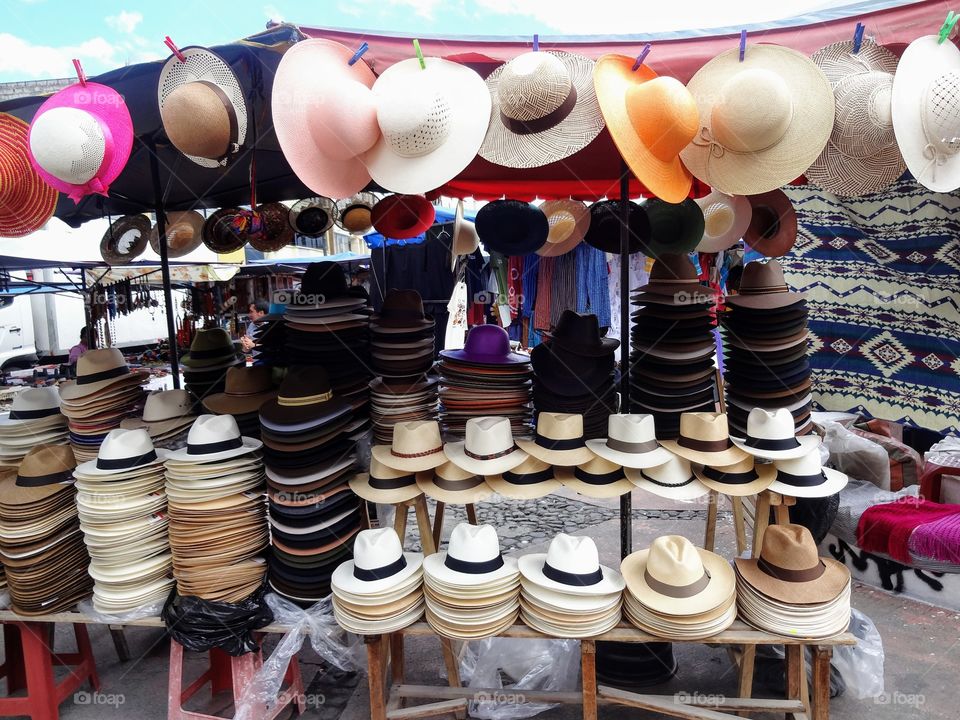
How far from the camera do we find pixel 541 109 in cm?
217

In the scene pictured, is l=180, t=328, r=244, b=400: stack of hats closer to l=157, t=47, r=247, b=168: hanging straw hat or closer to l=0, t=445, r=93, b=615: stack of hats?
l=0, t=445, r=93, b=615: stack of hats

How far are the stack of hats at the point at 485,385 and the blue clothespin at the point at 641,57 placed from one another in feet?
5.06

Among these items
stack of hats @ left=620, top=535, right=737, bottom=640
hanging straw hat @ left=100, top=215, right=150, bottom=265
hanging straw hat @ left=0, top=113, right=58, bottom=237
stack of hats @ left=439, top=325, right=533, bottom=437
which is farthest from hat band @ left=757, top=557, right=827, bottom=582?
hanging straw hat @ left=100, top=215, right=150, bottom=265

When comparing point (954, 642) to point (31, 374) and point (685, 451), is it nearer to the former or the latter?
point (685, 451)

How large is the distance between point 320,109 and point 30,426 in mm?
2750

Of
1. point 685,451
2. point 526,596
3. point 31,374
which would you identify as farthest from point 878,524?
point 31,374

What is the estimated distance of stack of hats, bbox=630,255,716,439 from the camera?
3148mm

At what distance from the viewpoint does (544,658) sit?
123 inches

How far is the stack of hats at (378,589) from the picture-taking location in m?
2.44

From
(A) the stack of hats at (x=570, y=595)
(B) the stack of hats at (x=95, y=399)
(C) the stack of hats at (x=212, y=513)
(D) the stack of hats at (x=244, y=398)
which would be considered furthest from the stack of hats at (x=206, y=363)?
(A) the stack of hats at (x=570, y=595)

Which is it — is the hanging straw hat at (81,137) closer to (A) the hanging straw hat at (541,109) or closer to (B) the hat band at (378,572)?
(A) the hanging straw hat at (541,109)

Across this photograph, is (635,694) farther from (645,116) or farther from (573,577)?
(645,116)

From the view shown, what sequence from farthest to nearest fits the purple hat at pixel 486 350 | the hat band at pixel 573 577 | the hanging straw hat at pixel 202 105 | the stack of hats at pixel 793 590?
the purple hat at pixel 486 350
the hat band at pixel 573 577
the stack of hats at pixel 793 590
the hanging straw hat at pixel 202 105

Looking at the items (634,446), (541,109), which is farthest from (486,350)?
(541,109)
